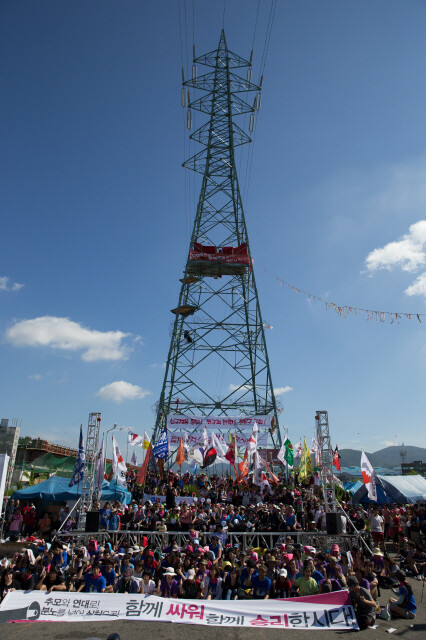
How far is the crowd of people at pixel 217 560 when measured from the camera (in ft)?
29.1

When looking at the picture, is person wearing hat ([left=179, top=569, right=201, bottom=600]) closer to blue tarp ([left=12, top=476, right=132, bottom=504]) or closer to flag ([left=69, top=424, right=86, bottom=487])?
flag ([left=69, top=424, right=86, bottom=487])

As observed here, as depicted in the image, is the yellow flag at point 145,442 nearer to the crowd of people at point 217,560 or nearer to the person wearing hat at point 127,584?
the crowd of people at point 217,560

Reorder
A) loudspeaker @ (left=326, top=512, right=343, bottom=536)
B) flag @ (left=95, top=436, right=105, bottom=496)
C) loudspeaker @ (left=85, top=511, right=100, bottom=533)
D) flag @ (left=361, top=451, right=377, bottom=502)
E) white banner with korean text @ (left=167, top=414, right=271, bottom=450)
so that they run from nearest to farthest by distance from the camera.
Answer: loudspeaker @ (left=326, top=512, right=343, bottom=536) < loudspeaker @ (left=85, top=511, right=100, bottom=533) < flag @ (left=361, top=451, right=377, bottom=502) < flag @ (left=95, top=436, right=105, bottom=496) < white banner with korean text @ (left=167, top=414, right=271, bottom=450)

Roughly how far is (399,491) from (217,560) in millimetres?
16026

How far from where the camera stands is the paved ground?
23.6 ft

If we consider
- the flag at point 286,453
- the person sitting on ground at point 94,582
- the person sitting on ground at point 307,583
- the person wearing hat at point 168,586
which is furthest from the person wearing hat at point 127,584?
the flag at point 286,453

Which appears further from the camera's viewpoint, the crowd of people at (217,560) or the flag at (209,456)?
the flag at (209,456)

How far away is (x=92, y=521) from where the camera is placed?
1465cm

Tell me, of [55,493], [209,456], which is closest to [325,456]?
[209,456]

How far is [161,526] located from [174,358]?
1958 centimetres

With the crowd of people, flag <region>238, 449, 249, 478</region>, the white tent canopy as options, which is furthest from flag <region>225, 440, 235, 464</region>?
the white tent canopy

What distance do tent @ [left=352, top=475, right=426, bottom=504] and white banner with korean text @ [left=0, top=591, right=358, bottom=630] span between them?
17005mm

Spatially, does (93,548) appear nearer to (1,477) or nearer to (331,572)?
(1,477)

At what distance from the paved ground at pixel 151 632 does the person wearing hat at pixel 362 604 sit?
0.50 ft
